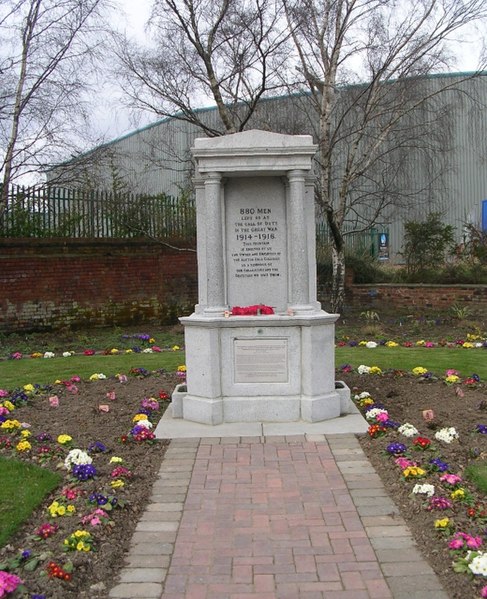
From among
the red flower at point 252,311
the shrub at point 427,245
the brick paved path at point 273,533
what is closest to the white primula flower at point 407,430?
the brick paved path at point 273,533

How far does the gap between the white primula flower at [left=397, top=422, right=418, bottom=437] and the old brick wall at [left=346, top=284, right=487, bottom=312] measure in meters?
9.94

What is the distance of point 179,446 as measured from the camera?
5523 millimetres

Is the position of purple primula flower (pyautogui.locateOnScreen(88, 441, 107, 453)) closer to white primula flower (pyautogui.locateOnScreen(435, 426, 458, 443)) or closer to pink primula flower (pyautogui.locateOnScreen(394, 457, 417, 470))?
pink primula flower (pyautogui.locateOnScreen(394, 457, 417, 470))

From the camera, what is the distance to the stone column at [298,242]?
612 centimetres

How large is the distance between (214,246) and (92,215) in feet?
30.7

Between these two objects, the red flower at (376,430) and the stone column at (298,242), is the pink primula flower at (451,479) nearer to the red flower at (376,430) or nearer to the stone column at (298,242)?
the red flower at (376,430)

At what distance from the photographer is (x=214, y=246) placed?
6.13m

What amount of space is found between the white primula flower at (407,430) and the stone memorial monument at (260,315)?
2.86 ft

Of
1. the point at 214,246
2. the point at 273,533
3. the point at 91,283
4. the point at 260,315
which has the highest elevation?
the point at 214,246

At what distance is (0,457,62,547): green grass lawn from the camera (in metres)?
3.81

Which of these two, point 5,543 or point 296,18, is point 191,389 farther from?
point 296,18

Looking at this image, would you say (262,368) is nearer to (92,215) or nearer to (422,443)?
(422,443)

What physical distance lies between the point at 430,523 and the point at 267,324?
2724 mm

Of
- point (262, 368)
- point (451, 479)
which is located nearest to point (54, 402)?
point (262, 368)
